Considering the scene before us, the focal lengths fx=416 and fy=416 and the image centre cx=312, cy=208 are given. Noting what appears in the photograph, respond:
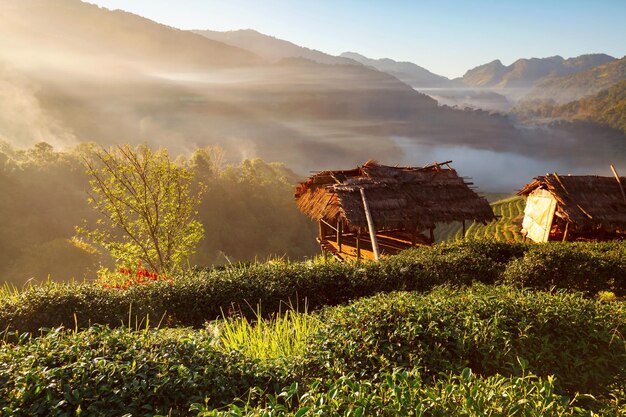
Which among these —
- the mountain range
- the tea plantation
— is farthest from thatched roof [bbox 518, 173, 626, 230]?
the mountain range

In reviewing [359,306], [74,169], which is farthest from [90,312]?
[74,169]

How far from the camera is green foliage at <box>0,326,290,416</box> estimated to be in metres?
3.95

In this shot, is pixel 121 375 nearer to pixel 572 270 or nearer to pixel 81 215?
pixel 572 270

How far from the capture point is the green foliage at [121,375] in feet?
13.0

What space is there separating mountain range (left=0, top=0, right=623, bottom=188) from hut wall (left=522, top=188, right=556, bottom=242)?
8933 centimetres

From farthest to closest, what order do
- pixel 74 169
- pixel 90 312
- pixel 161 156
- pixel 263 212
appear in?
pixel 263 212 → pixel 74 169 → pixel 161 156 → pixel 90 312

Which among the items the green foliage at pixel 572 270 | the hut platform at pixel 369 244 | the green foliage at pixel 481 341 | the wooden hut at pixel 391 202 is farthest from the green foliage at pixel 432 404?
the hut platform at pixel 369 244

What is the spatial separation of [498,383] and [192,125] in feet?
395

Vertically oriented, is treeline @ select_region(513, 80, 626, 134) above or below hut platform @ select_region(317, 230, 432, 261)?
above

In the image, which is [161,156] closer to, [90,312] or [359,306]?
[90,312]

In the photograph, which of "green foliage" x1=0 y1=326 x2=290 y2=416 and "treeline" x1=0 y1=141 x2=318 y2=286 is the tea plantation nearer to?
"green foliage" x1=0 y1=326 x2=290 y2=416

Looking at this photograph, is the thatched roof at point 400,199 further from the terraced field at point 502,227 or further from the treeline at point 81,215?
the treeline at point 81,215

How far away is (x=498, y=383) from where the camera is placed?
12.5 feet

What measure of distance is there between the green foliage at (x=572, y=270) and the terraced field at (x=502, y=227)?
619 inches
